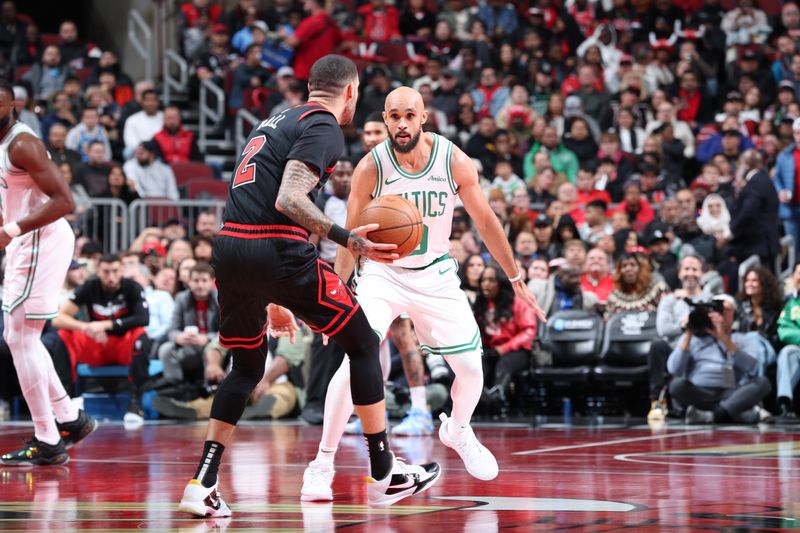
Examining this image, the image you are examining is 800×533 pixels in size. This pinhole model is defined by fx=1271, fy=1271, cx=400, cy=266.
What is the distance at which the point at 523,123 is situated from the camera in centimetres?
1859

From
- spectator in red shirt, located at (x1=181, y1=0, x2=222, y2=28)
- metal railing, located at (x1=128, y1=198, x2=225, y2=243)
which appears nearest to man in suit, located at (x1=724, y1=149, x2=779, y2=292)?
metal railing, located at (x1=128, y1=198, x2=225, y2=243)

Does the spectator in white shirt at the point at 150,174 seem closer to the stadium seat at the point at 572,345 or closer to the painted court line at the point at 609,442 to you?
the stadium seat at the point at 572,345

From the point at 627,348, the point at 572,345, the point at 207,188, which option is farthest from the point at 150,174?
the point at 627,348

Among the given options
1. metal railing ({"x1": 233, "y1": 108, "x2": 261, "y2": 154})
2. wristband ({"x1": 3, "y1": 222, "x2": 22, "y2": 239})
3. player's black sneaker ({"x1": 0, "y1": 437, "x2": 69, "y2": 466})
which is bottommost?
player's black sneaker ({"x1": 0, "y1": 437, "x2": 69, "y2": 466})

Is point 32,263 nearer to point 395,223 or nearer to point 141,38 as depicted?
point 395,223

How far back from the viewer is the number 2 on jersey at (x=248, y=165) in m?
5.79

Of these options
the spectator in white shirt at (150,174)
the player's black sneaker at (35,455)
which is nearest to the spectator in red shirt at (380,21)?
the spectator in white shirt at (150,174)

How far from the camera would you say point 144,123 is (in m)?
18.4

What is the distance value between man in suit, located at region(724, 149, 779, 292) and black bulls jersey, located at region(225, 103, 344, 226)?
9.41m

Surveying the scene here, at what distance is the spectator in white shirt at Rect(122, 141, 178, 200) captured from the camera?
1697cm

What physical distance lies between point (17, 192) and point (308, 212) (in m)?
3.05

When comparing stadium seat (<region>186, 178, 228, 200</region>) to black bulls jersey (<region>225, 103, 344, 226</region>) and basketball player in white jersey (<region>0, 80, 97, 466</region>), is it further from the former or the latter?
black bulls jersey (<region>225, 103, 344, 226</region>)

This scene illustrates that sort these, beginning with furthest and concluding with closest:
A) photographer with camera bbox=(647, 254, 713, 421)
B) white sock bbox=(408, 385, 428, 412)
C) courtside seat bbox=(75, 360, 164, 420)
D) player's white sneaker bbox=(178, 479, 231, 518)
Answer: courtside seat bbox=(75, 360, 164, 420), photographer with camera bbox=(647, 254, 713, 421), white sock bbox=(408, 385, 428, 412), player's white sneaker bbox=(178, 479, 231, 518)

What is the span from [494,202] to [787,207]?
3.52m
